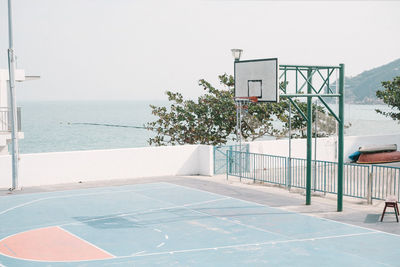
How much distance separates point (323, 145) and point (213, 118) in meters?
9.96

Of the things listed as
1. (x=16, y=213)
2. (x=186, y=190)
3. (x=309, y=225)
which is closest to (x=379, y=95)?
(x=186, y=190)

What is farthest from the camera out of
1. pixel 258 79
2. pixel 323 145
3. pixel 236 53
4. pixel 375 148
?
pixel 375 148

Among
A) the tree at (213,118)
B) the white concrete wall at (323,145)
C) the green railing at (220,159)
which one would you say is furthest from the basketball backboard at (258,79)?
the tree at (213,118)

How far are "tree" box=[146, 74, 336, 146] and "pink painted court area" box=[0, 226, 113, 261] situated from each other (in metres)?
23.0

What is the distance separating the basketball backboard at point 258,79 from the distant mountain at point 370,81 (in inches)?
4259

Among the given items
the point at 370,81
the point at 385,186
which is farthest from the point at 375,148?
the point at 370,81

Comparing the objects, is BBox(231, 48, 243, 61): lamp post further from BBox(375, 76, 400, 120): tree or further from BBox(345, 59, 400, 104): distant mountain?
BBox(345, 59, 400, 104): distant mountain

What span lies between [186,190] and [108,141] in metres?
103

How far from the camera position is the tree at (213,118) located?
37.6m

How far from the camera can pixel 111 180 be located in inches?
955

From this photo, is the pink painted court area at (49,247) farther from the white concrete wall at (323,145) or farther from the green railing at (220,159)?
the white concrete wall at (323,145)

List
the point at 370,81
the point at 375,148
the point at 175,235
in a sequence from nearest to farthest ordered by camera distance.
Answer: the point at 175,235, the point at 375,148, the point at 370,81

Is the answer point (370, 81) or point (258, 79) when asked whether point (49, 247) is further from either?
point (370, 81)

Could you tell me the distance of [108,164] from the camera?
24.3m
